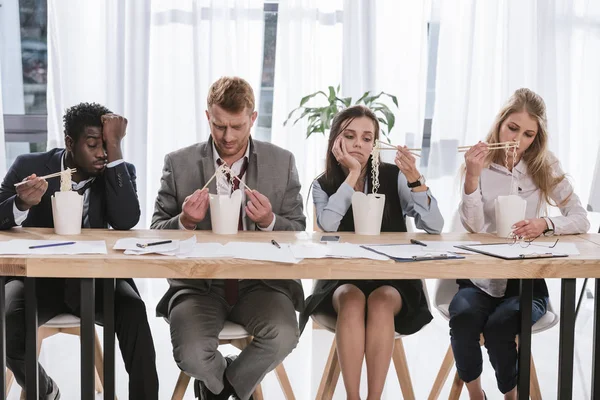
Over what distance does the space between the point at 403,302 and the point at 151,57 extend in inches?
91.7

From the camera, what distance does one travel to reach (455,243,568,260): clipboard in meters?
1.87

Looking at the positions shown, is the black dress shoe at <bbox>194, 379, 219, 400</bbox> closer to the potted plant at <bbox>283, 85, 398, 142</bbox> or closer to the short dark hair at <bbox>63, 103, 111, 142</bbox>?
the short dark hair at <bbox>63, 103, 111, 142</bbox>

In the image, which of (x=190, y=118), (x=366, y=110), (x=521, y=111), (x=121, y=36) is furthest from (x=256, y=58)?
(x=521, y=111)

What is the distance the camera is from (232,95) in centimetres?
240

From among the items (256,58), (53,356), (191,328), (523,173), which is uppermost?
(256,58)

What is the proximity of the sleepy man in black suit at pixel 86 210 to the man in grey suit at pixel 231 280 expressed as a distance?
12cm

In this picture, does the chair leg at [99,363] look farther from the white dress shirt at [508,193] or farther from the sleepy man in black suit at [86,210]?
the white dress shirt at [508,193]

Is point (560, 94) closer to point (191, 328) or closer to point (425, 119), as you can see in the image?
point (425, 119)

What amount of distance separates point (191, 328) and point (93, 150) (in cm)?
72

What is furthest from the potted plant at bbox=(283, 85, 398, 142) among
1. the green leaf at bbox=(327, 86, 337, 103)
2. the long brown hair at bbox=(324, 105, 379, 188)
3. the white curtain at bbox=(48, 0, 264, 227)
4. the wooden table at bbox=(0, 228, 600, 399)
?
the wooden table at bbox=(0, 228, 600, 399)

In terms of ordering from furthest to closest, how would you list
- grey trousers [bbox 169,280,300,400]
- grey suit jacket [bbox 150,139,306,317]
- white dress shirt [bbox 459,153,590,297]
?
grey suit jacket [bbox 150,139,306,317] < white dress shirt [bbox 459,153,590,297] < grey trousers [bbox 169,280,300,400]

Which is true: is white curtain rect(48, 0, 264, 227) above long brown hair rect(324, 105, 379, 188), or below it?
above

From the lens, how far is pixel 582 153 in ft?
13.5

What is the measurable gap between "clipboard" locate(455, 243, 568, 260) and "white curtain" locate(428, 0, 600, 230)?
201 centimetres
